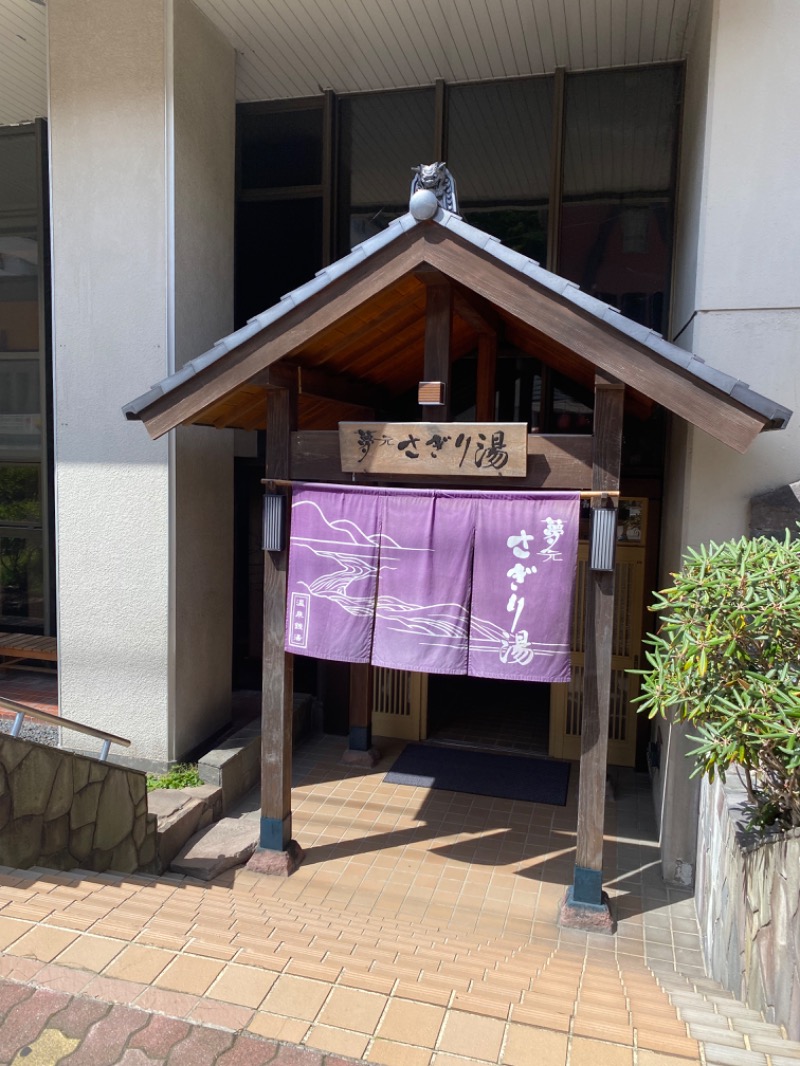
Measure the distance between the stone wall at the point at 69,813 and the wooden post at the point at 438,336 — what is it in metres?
3.90

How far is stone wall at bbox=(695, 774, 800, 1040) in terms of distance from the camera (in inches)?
143

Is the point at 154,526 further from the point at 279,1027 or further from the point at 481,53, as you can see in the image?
the point at 481,53

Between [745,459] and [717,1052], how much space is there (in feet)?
15.0

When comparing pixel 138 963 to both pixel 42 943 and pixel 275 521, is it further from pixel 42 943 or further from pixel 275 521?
pixel 275 521

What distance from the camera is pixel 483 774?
866 cm

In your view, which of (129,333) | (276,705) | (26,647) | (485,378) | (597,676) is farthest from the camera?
(26,647)

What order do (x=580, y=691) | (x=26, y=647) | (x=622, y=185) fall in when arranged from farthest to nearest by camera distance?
(x=26, y=647), (x=580, y=691), (x=622, y=185)

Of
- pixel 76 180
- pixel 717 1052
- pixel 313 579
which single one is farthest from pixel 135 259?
pixel 717 1052

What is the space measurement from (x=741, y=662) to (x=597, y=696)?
5.57ft

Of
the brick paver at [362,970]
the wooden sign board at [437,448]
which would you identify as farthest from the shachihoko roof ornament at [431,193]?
the brick paver at [362,970]

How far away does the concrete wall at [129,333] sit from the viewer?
7.75 meters

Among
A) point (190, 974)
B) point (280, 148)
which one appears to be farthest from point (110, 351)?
point (190, 974)

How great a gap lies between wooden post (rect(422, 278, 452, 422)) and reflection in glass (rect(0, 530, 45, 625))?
7.44 metres

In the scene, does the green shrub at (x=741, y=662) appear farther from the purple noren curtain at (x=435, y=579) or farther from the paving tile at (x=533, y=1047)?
the paving tile at (x=533, y=1047)
